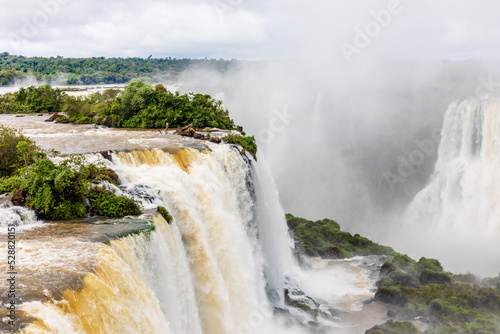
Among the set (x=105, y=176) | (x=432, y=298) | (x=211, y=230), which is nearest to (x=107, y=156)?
(x=105, y=176)

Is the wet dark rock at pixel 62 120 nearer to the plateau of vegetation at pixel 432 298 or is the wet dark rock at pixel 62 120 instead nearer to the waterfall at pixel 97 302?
the plateau of vegetation at pixel 432 298

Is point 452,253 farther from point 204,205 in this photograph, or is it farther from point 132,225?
point 132,225

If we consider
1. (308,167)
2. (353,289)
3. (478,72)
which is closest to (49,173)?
(353,289)

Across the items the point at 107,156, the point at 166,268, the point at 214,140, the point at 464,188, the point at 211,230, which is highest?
the point at 464,188

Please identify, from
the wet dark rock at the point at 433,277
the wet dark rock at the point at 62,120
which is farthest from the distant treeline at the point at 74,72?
the wet dark rock at the point at 433,277

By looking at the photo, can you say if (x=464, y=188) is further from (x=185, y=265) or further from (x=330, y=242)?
(x=185, y=265)
